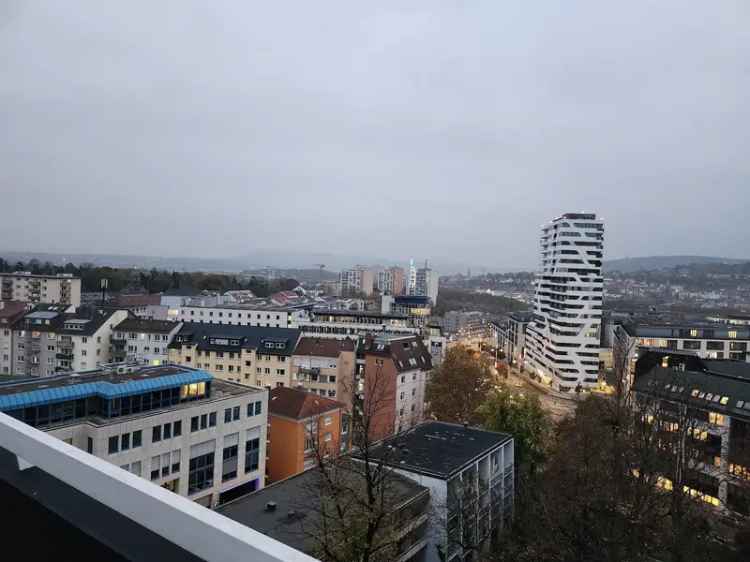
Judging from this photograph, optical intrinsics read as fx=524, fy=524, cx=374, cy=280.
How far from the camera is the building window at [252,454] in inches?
729

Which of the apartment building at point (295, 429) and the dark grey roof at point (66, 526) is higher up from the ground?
the dark grey roof at point (66, 526)

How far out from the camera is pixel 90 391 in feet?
50.1

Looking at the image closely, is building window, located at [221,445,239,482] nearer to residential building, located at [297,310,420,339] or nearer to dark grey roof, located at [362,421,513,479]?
dark grey roof, located at [362,421,513,479]

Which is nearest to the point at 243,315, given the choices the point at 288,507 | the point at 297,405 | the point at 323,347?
the point at 323,347

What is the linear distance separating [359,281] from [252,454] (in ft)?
423

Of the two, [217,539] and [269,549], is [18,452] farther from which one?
[269,549]

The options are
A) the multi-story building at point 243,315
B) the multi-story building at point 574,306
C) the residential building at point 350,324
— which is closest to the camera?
the residential building at point 350,324

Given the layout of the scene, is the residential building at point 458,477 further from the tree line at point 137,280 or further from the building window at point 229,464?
the tree line at point 137,280

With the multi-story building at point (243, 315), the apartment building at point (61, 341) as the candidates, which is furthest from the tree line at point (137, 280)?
the apartment building at point (61, 341)

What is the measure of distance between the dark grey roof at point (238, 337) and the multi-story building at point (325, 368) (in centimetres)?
109

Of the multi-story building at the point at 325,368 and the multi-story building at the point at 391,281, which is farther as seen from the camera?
the multi-story building at the point at 391,281

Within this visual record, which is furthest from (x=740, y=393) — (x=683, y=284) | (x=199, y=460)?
(x=683, y=284)

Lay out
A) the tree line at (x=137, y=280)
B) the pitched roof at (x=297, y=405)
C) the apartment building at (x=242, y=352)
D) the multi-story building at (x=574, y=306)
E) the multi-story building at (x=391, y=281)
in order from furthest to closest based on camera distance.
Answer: the multi-story building at (x=391, y=281), the tree line at (x=137, y=280), the multi-story building at (x=574, y=306), the apartment building at (x=242, y=352), the pitched roof at (x=297, y=405)

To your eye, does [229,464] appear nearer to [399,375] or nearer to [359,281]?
[399,375]
